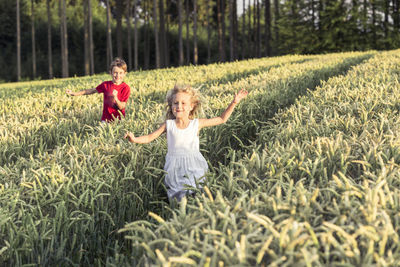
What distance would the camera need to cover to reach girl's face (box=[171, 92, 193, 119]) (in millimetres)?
3656

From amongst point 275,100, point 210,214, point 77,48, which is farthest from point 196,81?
→ point 77,48

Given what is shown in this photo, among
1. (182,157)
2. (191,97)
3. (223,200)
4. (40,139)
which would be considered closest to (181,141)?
(182,157)

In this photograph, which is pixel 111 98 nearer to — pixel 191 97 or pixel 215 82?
pixel 191 97

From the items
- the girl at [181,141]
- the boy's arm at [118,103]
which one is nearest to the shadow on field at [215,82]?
the boy's arm at [118,103]

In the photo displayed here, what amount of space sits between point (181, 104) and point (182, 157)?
0.54 m

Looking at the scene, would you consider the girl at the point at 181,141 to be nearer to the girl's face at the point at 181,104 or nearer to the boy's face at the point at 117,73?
the girl's face at the point at 181,104

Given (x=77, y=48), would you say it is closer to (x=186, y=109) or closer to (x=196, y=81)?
(x=196, y=81)

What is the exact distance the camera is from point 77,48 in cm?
4988

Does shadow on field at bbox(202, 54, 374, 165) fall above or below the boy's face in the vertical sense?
below

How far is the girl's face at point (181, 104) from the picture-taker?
12.0 feet

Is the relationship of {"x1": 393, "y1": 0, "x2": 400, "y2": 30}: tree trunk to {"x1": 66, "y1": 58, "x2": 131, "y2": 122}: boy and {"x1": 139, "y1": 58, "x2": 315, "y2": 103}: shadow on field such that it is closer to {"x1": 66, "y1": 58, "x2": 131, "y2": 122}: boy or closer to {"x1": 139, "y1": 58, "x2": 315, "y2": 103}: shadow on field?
{"x1": 139, "y1": 58, "x2": 315, "y2": 103}: shadow on field

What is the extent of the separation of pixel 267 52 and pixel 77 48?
86.0 feet

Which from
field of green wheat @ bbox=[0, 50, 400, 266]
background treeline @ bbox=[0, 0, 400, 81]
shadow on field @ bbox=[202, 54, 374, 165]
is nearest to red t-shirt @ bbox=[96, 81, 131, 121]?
field of green wheat @ bbox=[0, 50, 400, 266]

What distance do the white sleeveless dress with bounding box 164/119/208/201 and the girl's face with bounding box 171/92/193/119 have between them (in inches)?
4.4
